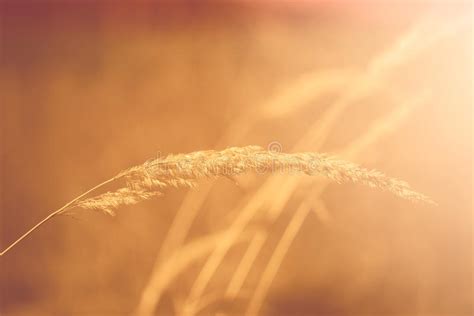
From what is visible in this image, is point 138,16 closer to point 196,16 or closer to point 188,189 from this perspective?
point 196,16

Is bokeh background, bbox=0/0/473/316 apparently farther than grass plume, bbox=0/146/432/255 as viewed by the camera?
Yes

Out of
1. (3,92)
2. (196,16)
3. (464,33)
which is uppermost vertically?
(464,33)

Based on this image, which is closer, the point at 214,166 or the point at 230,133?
the point at 214,166

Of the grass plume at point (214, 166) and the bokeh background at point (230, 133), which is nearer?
the grass plume at point (214, 166)

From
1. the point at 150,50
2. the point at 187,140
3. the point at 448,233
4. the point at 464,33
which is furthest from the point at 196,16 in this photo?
the point at 448,233

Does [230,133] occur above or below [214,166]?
above

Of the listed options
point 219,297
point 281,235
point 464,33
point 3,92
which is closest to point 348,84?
point 464,33

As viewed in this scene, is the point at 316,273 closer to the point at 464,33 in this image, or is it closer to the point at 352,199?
the point at 352,199

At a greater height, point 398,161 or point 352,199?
point 398,161
